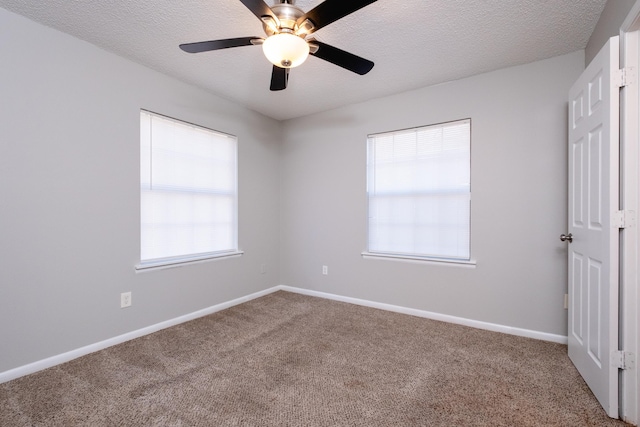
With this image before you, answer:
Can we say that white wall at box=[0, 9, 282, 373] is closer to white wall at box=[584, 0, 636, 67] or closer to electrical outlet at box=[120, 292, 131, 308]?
electrical outlet at box=[120, 292, 131, 308]

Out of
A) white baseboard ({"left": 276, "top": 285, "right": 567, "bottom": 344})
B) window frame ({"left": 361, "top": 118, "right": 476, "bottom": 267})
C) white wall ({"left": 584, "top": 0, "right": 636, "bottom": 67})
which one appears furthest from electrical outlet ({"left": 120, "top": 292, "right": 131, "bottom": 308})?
white wall ({"left": 584, "top": 0, "right": 636, "bottom": 67})

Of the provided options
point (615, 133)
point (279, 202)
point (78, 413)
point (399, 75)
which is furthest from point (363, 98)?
point (78, 413)

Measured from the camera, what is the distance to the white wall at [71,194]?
1964 millimetres

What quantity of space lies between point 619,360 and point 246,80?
3.50 meters

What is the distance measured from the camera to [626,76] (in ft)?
5.17

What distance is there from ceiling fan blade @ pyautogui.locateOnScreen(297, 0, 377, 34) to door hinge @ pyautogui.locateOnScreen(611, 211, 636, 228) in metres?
1.73

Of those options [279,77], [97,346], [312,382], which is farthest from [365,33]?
Result: [97,346]

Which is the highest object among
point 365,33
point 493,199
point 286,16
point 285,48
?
point 365,33

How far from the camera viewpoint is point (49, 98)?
212cm

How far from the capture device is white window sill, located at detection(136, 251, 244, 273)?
266cm

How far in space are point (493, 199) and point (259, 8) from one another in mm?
2554

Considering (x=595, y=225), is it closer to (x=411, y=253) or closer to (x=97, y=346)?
(x=411, y=253)

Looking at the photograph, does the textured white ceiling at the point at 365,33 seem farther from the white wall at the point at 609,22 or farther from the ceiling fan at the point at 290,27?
the ceiling fan at the point at 290,27

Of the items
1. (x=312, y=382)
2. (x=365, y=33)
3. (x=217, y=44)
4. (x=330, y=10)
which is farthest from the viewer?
(x=365, y=33)
